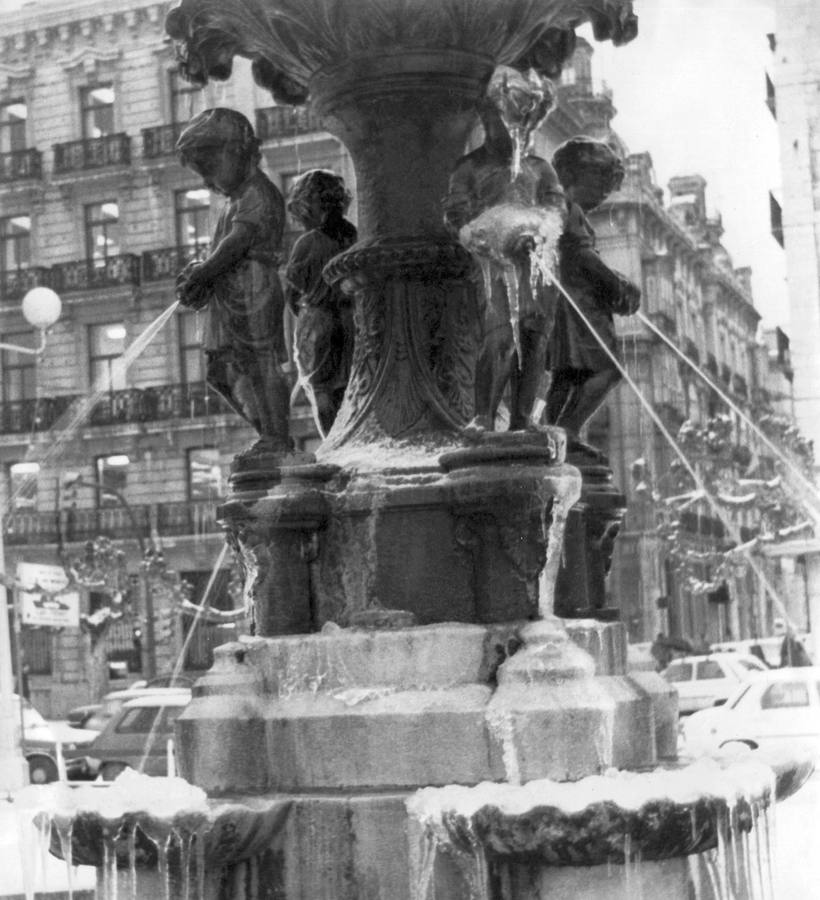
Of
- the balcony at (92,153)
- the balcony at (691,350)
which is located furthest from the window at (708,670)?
the balcony at (92,153)

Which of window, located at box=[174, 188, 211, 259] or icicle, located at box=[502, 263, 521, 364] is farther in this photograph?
window, located at box=[174, 188, 211, 259]

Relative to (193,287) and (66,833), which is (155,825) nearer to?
(66,833)

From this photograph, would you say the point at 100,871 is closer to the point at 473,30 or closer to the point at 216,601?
the point at 473,30

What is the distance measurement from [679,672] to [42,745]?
27.2ft

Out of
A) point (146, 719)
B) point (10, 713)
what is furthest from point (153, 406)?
point (146, 719)

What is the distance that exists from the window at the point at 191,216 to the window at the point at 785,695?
29623mm

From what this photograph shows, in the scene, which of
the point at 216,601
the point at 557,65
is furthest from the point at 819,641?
the point at 557,65

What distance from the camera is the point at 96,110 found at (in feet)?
158

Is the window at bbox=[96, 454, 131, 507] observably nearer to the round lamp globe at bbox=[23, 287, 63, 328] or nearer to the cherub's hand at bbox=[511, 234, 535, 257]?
the round lamp globe at bbox=[23, 287, 63, 328]

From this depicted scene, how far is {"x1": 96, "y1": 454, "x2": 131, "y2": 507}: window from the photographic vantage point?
45031mm

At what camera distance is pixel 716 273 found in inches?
1818

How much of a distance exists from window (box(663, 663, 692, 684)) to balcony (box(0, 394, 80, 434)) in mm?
24199

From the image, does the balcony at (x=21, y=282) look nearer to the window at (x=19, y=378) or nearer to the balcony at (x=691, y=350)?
the window at (x=19, y=378)

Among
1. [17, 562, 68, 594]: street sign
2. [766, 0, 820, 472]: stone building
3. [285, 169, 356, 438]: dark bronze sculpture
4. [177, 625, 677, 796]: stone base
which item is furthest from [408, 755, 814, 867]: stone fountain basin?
[766, 0, 820, 472]: stone building
